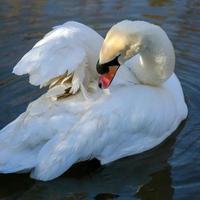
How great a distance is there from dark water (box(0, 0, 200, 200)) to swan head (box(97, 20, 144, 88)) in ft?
2.68

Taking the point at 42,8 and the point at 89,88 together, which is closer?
the point at 89,88

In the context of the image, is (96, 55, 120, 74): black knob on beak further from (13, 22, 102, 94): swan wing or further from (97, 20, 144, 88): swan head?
(13, 22, 102, 94): swan wing

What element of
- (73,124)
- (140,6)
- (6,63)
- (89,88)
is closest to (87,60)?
(89,88)

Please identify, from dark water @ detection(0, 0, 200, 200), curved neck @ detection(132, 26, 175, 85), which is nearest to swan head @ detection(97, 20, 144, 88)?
curved neck @ detection(132, 26, 175, 85)

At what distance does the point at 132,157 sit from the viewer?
659 centimetres

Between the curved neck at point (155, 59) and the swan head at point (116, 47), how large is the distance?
14cm

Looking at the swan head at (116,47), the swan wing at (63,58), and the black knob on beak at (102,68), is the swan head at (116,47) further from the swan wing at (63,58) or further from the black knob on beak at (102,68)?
the swan wing at (63,58)

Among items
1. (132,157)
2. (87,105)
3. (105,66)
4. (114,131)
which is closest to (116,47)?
(105,66)

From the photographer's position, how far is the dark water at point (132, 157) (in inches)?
244

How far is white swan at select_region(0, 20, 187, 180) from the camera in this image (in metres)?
6.07

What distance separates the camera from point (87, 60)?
6484 mm

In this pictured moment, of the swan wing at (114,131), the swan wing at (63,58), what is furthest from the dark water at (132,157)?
the swan wing at (63,58)

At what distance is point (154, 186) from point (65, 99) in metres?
1.08

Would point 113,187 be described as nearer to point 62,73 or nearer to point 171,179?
point 171,179
